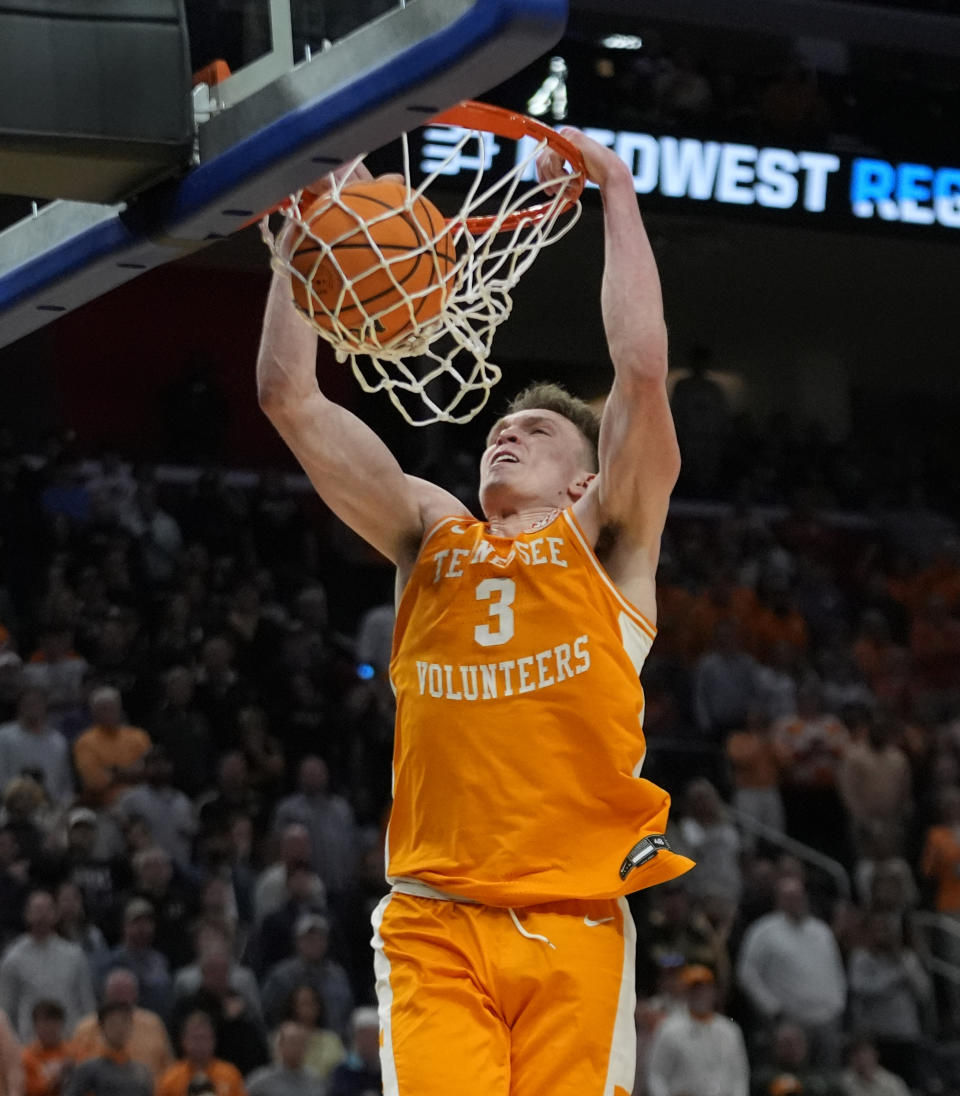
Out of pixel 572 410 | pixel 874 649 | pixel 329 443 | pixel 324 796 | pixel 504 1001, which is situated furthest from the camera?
pixel 874 649

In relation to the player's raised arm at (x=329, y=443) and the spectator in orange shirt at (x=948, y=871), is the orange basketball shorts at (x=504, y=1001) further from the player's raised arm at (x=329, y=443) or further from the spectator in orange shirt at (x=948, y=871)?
the spectator in orange shirt at (x=948, y=871)

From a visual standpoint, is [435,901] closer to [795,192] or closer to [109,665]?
[109,665]

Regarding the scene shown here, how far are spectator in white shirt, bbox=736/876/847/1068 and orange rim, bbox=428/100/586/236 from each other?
619 cm

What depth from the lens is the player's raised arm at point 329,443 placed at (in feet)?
13.6

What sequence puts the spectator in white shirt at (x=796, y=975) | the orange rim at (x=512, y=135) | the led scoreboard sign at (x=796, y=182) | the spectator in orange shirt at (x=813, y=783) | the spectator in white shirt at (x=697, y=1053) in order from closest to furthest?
the orange rim at (x=512, y=135)
the spectator in white shirt at (x=697, y=1053)
the spectator in white shirt at (x=796, y=975)
the spectator in orange shirt at (x=813, y=783)
the led scoreboard sign at (x=796, y=182)

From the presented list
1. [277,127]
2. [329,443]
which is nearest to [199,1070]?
[329,443]

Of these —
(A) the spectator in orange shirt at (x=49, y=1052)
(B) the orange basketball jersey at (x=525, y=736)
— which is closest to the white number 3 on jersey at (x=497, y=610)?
(B) the orange basketball jersey at (x=525, y=736)

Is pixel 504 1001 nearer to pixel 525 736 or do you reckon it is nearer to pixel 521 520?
pixel 525 736

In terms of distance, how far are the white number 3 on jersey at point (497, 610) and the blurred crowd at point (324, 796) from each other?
447 centimetres

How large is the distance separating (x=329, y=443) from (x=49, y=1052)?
4.66 metres

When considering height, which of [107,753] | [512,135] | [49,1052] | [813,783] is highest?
[512,135]

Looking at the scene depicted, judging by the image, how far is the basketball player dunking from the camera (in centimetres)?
372

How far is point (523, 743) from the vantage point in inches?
152

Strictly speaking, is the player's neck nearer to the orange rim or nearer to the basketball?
the basketball
